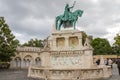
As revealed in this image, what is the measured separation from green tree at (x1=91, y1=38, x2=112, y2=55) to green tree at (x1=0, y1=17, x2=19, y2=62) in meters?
38.6

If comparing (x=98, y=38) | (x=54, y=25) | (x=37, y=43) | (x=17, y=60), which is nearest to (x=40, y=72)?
(x=54, y=25)

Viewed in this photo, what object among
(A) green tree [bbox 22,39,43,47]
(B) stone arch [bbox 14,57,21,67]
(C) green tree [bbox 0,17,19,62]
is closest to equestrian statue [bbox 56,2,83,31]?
(C) green tree [bbox 0,17,19,62]

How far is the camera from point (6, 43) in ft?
139

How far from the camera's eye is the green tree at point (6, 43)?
40234 millimetres

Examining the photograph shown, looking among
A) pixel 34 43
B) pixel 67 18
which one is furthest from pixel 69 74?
pixel 34 43

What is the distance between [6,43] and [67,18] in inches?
758

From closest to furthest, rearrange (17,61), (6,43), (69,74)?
(69,74) < (6,43) < (17,61)

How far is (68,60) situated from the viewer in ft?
82.3

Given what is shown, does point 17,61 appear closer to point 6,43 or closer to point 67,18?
point 6,43

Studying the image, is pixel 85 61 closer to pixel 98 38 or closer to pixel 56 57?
pixel 56 57

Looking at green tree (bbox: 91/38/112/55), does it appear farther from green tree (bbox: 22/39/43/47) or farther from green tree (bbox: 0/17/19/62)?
green tree (bbox: 0/17/19/62)

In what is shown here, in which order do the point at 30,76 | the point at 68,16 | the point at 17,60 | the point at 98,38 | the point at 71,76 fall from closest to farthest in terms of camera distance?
the point at 71,76
the point at 30,76
the point at 68,16
the point at 17,60
the point at 98,38

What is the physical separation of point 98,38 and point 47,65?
5444 centimetres

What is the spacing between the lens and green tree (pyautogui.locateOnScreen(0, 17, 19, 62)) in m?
40.2
